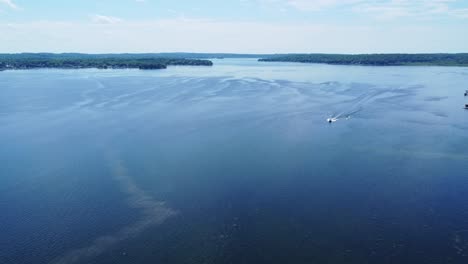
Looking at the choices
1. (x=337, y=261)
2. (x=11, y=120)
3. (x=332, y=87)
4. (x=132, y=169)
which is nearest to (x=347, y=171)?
(x=337, y=261)

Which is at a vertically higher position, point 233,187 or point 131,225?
point 233,187

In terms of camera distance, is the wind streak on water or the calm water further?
the calm water

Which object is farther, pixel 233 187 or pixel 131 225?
pixel 233 187

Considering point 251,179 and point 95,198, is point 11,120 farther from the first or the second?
point 251,179
